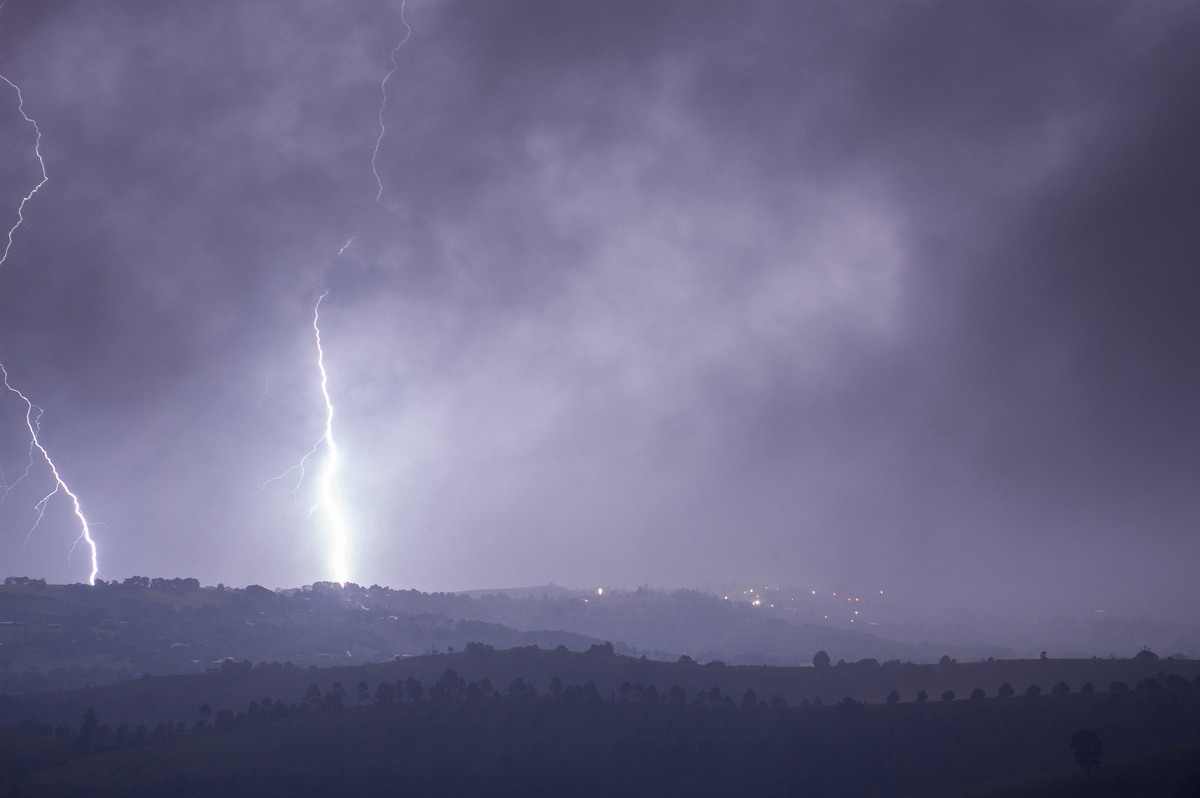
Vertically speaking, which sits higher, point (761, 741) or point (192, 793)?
point (761, 741)

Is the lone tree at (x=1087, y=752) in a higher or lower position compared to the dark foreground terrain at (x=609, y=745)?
higher

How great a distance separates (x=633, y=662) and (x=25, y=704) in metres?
103

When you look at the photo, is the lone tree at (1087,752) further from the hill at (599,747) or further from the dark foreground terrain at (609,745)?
the hill at (599,747)

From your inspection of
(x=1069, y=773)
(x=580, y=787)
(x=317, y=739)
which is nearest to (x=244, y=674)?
(x=317, y=739)

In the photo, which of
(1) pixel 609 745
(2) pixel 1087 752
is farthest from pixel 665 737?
(2) pixel 1087 752

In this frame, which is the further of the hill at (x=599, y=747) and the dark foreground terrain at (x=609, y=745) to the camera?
the hill at (x=599, y=747)

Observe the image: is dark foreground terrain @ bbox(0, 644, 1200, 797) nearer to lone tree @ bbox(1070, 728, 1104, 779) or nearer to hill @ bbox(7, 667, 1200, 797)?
hill @ bbox(7, 667, 1200, 797)

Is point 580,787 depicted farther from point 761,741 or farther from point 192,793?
point 192,793

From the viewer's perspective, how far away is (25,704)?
140 meters

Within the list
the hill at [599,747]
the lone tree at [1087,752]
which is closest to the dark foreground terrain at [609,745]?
the hill at [599,747]

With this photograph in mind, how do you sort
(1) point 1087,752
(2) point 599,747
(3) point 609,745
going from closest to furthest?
(1) point 1087,752, (2) point 599,747, (3) point 609,745

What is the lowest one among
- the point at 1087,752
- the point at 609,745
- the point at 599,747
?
the point at 599,747

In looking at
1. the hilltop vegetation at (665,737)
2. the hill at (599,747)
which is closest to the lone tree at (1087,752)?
the hilltop vegetation at (665,737)

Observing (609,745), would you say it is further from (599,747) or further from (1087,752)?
(1087,752)
